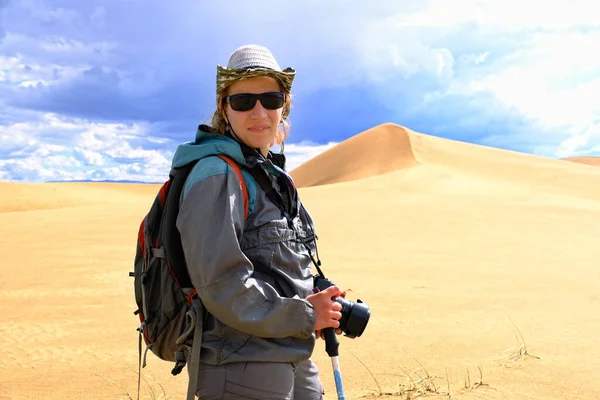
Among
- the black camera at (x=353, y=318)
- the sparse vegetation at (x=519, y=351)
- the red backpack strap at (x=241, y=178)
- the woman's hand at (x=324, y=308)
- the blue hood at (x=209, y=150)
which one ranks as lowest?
the sparse vegetation at (x=519, y=351)

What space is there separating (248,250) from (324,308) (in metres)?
0.32

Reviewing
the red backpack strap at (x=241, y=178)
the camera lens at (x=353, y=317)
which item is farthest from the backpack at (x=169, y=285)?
the camera lens at (x=353, y=317)

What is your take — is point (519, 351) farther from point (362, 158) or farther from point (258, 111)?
point (362, 158)

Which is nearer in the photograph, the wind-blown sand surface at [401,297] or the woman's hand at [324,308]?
the woman's hand at [324,308]

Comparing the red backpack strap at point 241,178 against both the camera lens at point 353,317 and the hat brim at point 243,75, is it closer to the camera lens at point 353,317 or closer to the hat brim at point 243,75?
the hat brim at point 243,75

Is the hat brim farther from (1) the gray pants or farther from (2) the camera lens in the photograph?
(1) the gray pants

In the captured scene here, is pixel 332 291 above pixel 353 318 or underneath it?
above

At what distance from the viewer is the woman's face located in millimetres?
1970

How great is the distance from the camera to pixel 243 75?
1932 millimetres

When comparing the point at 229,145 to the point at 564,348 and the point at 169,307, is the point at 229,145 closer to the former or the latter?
the point at 169,307

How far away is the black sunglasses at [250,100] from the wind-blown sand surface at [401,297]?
2.22 m

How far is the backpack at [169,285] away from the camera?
177cm

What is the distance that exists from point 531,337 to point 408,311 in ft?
4.26

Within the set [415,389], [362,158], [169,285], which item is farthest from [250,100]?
[362,158]
